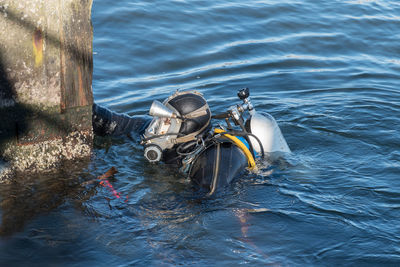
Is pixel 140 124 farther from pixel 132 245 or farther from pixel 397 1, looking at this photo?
pixel 397 1

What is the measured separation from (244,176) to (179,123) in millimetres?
794

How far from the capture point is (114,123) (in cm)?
604

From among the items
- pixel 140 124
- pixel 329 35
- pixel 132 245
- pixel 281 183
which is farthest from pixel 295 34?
pixel 132 245

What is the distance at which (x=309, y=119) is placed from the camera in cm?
693

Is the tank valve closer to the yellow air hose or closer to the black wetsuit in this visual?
the black wetsuit

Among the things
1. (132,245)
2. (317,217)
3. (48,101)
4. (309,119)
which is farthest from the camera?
(309,119)

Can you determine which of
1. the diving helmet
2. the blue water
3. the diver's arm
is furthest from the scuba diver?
the diver's arm

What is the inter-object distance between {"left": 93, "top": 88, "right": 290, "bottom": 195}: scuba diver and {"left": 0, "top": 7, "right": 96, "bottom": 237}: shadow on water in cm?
82

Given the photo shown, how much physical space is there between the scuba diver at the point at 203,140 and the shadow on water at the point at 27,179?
32.1 inches

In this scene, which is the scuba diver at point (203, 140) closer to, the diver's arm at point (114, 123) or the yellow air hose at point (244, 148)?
the yellow air hose at point (244, 148)

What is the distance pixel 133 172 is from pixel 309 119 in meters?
2.63

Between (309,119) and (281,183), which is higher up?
(309,119)

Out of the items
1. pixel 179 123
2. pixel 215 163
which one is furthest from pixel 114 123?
pixel 215 163

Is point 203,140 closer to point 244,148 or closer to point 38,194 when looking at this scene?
point 244,148
